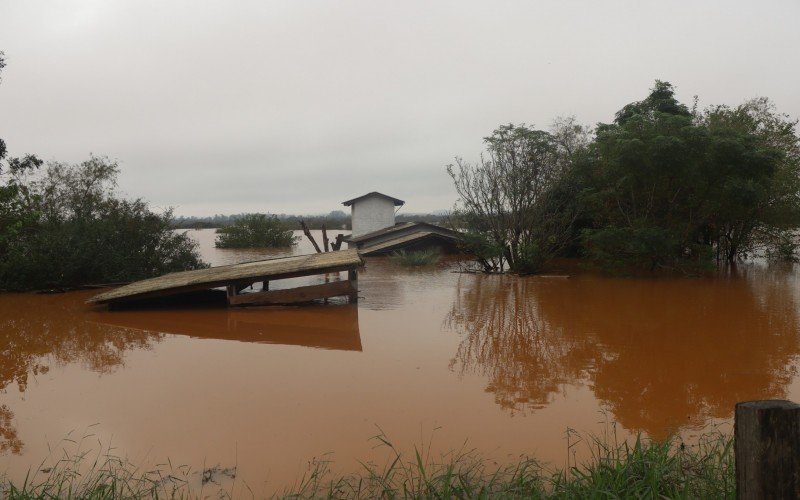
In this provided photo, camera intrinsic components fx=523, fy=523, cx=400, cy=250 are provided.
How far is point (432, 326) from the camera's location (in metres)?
10.2

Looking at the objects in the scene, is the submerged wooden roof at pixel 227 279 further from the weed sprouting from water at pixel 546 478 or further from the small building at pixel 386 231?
the small building at pixel 386 231

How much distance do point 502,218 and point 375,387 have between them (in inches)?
509

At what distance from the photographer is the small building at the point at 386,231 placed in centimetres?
2550

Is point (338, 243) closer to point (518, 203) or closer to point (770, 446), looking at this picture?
point (518, 203)

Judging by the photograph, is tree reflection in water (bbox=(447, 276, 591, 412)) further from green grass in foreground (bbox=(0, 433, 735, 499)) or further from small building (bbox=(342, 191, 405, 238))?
small building (bbox=(342, 191, 405, 238))

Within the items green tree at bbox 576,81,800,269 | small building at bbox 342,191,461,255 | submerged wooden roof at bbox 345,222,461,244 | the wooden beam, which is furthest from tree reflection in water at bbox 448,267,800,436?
submerged wooden roof at bbox 345,222,461,244

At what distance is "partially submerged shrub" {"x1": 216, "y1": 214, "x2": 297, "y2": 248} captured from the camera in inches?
1478

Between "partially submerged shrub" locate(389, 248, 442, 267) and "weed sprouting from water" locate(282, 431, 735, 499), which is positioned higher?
"partially submerged shrub" locate(389, 248, 442, 267)

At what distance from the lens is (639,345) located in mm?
8469

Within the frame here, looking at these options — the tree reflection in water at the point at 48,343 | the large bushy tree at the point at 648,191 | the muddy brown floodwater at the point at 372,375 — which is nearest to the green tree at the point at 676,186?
the large bushy tree at the point at 648,191

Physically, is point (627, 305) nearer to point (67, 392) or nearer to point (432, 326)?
point (432, 326)

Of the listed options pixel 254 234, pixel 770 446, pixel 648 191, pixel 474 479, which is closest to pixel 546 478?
pixel 474 479

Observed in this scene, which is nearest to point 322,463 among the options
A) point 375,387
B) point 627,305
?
point 375,387

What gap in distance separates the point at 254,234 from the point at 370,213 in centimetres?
1031
